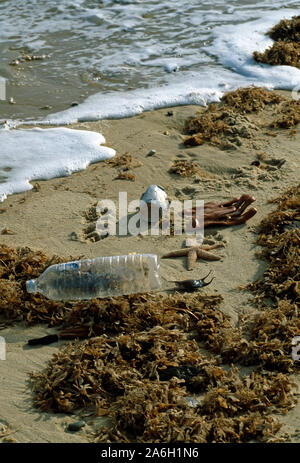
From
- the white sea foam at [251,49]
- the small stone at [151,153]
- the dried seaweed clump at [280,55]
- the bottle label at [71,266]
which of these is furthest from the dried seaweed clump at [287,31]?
the bottle label at [71,266]

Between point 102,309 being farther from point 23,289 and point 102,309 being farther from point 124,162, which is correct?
point 124,162

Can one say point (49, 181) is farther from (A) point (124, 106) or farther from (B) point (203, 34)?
(B) point (203, 34)

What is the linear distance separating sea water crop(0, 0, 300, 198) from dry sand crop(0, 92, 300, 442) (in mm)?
495

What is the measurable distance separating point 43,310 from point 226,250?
5.84 ft

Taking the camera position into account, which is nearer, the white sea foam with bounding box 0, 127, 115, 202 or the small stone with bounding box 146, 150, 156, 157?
the white sea foam with bounding box 0, 127, 115, 202

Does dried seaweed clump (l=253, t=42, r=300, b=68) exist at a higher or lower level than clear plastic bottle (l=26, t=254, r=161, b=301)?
higher

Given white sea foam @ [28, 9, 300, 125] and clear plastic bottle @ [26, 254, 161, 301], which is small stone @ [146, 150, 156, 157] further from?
clear plastic bottle @ [26, 254, 161, 301]

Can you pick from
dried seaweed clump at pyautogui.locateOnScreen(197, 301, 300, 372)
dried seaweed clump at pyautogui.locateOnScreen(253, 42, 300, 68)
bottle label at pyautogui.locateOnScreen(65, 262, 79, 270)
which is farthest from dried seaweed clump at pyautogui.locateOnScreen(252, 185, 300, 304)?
dried seaweed clump at pyautogui.locateOnScreen(253, 42, 300, 68)

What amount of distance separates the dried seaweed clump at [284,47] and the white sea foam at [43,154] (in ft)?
12.6

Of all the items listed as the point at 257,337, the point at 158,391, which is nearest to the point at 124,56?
the point at 257,337

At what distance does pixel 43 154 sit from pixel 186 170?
1.83m

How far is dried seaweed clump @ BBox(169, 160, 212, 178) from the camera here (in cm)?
626

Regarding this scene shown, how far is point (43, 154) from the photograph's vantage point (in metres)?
6.82

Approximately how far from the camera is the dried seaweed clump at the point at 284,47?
30.6 feet
